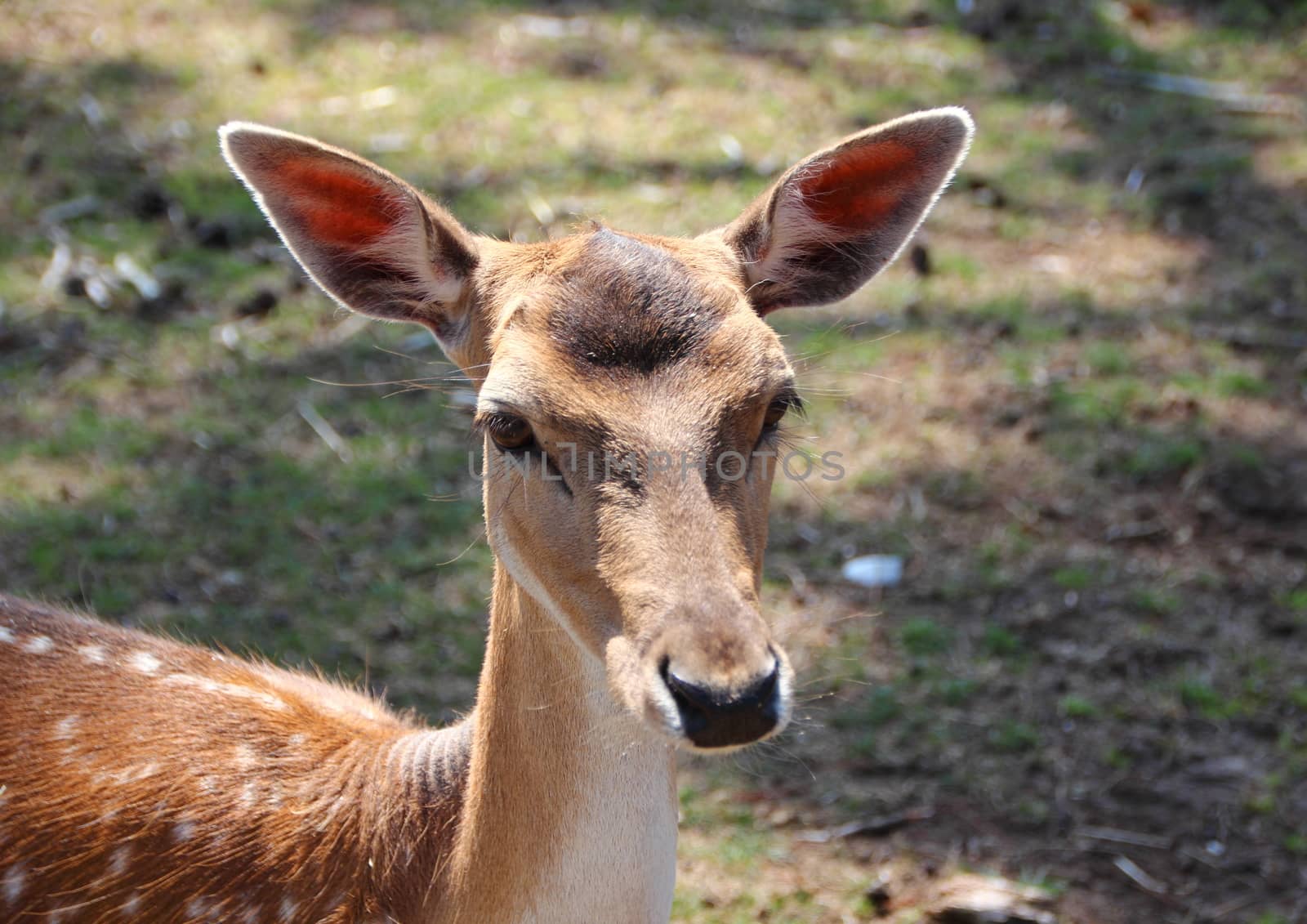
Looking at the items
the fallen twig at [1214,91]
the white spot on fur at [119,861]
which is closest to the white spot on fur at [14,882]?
the white spot on fur at [119,861]

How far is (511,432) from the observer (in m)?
2.84

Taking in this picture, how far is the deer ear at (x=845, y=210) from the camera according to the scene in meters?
3.29

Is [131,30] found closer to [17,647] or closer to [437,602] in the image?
[437,602]

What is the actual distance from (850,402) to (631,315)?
143 inches

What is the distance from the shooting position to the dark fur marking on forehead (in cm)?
279

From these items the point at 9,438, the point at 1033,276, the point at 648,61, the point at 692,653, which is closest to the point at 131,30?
the point at 648,61

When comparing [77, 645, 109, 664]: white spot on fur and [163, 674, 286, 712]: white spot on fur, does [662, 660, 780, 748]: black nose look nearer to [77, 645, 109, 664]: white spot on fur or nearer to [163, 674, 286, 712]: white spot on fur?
[163, 674, 286, 712]: white spot on fur

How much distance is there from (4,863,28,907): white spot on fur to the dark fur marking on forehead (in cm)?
177

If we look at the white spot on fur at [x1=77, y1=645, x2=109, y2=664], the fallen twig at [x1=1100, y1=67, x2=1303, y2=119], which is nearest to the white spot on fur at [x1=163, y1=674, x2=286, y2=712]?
the white spot on fur at [x1=77, y1=645, x2=109, y2=664]

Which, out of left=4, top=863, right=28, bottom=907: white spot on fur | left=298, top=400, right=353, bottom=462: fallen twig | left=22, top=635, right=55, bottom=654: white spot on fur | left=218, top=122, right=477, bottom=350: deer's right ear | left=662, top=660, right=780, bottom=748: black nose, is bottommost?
left=298, top=400, right=353, bottom=462: fallen twig

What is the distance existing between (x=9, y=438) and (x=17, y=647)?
2663 millimetres

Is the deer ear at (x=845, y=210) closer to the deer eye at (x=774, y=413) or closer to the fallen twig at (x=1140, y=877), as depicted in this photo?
the deer eye at (x=774, y=413)

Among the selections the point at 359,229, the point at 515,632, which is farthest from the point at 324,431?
the point at 515,632

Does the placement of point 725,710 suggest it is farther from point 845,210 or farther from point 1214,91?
point 1214,91
